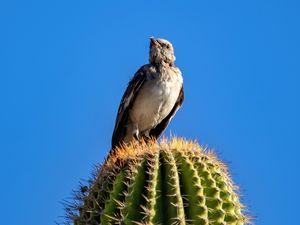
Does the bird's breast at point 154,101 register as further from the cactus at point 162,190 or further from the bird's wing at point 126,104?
the cactus at point 162,190

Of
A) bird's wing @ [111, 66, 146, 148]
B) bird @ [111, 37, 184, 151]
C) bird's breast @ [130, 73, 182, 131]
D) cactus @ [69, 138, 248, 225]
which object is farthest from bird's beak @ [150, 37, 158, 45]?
cactus @ [69, 138, 248, 225]

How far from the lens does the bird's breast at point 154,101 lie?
11969 millimetres

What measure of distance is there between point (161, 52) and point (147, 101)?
1179 millimetres

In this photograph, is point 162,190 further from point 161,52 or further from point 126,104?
point 161,52

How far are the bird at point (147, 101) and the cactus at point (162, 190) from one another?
5.49 meters

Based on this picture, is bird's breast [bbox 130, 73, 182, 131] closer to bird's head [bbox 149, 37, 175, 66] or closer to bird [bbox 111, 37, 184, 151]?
bird [bbox 111, 37, 184, 151]

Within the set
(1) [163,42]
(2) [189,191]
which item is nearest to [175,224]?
(2) [189,191]

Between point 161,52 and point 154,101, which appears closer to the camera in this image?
point 154,101

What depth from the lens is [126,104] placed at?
39.8ft

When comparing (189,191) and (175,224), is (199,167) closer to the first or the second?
(189,191)

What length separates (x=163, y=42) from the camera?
12969mm

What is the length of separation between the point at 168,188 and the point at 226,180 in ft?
2.07

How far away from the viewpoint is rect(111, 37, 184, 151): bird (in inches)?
472

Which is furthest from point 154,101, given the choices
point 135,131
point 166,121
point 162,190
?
point 162,190
